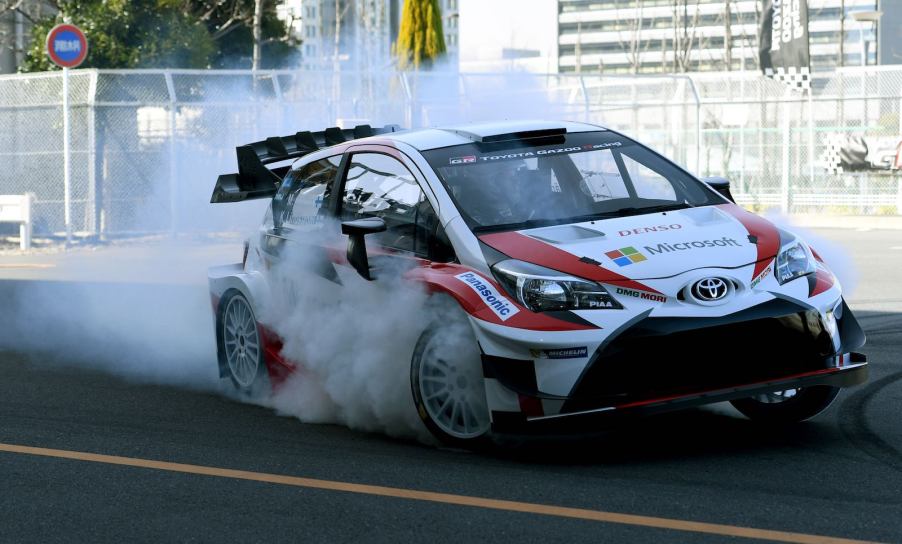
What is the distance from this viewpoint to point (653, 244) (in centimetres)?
597

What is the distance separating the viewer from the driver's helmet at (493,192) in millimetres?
6426

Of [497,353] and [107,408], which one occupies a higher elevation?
[497,353]

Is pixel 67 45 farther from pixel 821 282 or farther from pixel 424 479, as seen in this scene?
pixel 821 282

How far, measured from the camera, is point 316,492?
5.45m

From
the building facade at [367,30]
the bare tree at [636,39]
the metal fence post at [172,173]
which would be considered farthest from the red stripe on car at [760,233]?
the bare tree at [636,39]

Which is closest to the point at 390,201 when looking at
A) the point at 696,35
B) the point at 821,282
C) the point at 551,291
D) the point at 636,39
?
the point at 551,291

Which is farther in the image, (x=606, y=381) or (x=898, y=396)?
(x=898, y=396)

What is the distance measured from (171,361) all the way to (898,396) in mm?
4998

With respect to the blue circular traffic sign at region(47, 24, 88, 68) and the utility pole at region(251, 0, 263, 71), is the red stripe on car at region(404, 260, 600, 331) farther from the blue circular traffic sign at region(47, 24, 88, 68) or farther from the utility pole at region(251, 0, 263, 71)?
the utility pole at region(251, 0, 263, 71)

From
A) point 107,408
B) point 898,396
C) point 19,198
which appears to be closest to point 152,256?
point 19,198

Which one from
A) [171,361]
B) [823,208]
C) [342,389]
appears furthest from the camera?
[823,208]

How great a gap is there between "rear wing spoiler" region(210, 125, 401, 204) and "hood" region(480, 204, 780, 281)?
2.54 metres

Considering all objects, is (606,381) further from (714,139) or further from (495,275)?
(714,139)

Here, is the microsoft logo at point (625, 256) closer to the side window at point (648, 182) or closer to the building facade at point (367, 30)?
the side window at point (648, 182)
